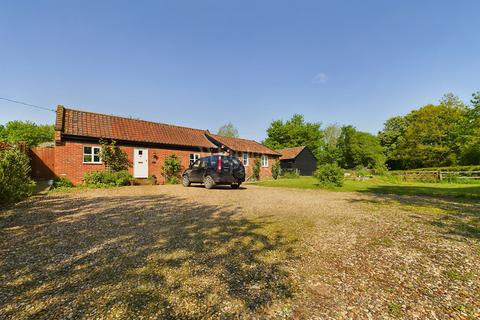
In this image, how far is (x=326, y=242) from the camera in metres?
4.58

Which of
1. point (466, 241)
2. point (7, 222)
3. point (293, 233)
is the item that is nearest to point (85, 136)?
point (7, 222)

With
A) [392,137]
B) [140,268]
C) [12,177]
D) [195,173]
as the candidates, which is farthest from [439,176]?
[392,137]

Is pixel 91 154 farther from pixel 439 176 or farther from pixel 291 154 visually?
pixel 291 154

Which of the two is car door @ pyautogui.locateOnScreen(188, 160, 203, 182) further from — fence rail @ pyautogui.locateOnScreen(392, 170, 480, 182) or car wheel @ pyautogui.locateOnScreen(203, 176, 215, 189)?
fence rail @ pyautogui.locateOnScreen(392, 170, 480, 182)

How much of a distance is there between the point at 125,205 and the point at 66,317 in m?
6.75

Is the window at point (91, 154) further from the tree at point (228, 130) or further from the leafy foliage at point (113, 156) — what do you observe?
the tree at point (228, 130)

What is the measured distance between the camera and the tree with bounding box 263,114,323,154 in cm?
5947

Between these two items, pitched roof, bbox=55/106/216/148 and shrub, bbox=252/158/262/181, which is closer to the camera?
pitched roof, bbox=55/106/216/148

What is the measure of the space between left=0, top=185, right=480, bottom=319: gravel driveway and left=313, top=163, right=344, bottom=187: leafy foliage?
9.68 m

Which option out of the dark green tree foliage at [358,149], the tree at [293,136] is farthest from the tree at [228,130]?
the dark green tree foliage at [358,149]

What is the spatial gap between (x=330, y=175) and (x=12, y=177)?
16571mm

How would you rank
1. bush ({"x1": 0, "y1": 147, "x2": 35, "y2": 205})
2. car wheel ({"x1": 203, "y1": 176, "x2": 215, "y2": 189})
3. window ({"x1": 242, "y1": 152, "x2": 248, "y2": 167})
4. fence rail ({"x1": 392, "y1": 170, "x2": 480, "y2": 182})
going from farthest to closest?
window ({"x1": 242, "y1": 152, "x2": 248, "y2": 167}) < fence rail ({"x1": 392, "y1": 170, "x2": 480, "y2": 182}) < car wheel ({"x1": 203, "y1": 176, "x2": 215, "y2": 189}) < bush ({"x1": 0, "y1": 147, "x2": 35, "y2": 205})

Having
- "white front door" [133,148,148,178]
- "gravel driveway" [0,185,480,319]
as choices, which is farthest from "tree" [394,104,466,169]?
"white front door" [133,148,148,178]

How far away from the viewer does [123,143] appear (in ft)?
56.3
